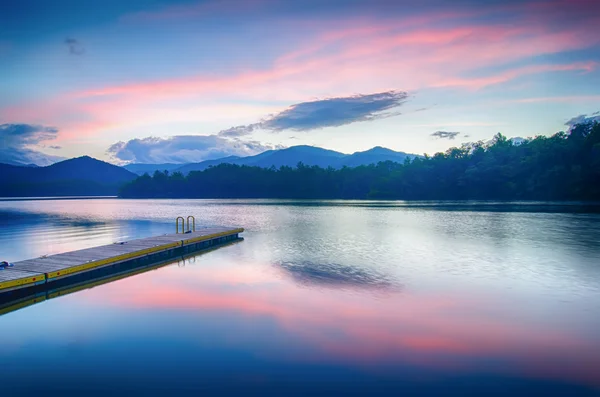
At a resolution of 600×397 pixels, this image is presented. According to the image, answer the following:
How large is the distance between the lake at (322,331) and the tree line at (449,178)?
199 feet

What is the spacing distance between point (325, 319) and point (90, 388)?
4659 millimetres

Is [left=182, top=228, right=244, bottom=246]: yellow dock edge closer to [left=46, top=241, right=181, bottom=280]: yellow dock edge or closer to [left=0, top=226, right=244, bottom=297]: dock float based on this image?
[left=0, top=226, right=244, bottom=297]: dock float

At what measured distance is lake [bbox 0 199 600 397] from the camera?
19.5ft

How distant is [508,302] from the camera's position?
10039 millimetres

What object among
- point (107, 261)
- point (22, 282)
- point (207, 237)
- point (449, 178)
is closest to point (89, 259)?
point (107, 261)

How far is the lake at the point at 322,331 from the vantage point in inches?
234

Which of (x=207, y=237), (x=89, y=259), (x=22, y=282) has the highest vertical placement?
(x=89, y=259)

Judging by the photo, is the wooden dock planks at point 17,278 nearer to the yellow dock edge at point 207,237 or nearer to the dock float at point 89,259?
the dock float at point 89,259

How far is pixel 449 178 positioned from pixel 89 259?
8447cm

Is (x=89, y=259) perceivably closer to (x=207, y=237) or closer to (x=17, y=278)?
(x=17, y=278)

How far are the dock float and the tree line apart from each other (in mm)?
65429

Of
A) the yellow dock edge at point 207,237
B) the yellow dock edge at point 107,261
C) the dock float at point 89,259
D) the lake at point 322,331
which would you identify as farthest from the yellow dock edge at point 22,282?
the yellow dock edge at point 207,237

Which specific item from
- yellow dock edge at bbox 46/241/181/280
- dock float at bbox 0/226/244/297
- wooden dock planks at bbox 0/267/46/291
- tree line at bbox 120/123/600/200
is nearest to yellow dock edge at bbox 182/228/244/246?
dock float at bbox 0/226/244/297

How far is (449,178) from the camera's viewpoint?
285ft
